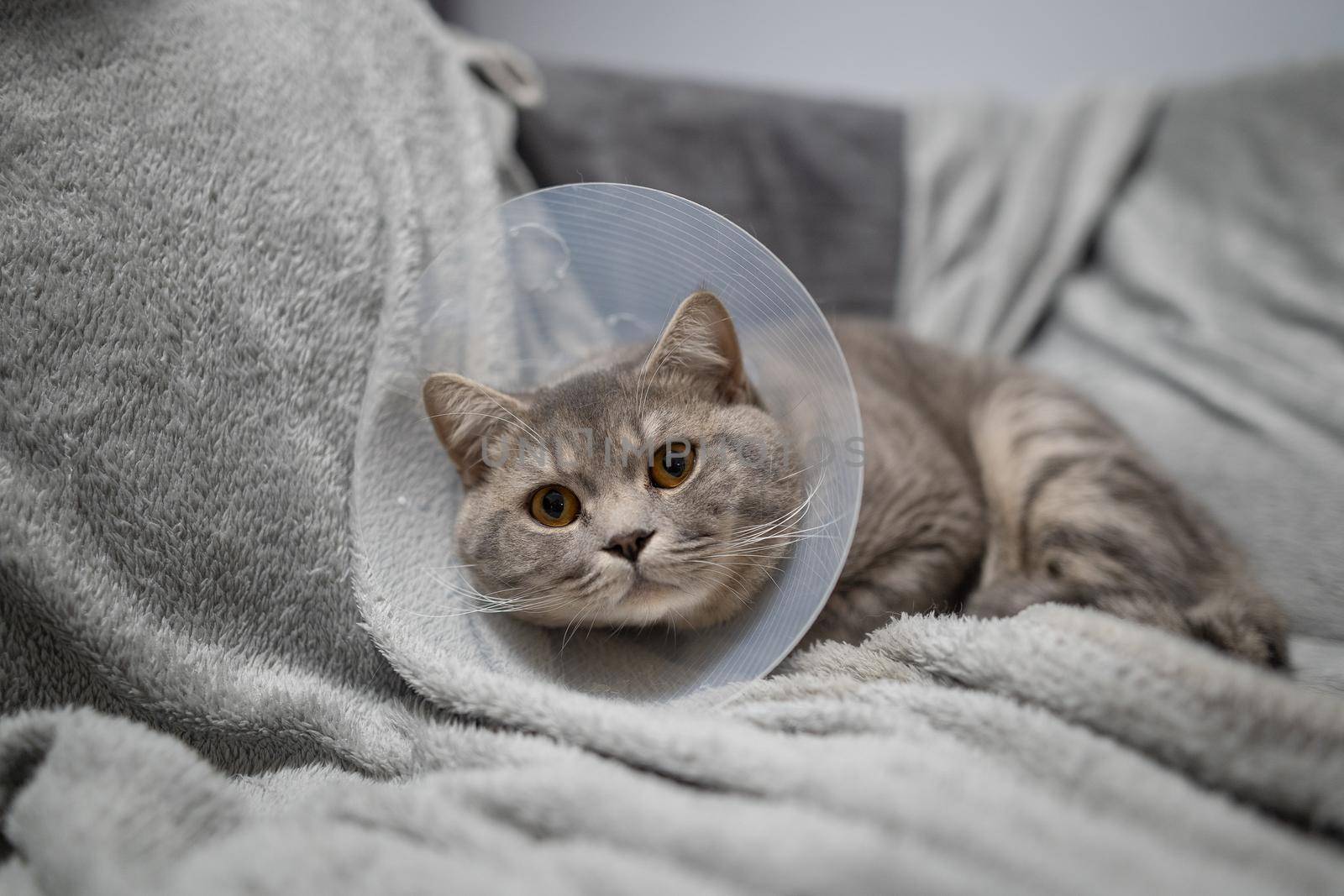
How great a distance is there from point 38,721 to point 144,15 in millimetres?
1132

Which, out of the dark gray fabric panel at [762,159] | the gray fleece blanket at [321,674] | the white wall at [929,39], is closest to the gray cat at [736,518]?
the gray fleece blanket at [321,674]

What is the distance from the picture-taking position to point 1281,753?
0.83m

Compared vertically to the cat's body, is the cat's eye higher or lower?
higher

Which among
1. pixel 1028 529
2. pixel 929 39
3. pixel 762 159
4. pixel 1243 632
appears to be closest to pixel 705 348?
pixel 1028 529

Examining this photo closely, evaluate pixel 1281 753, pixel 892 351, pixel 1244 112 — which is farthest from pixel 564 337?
pixel 1244 112

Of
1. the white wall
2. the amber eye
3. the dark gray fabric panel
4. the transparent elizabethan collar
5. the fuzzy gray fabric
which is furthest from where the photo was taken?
the white wall

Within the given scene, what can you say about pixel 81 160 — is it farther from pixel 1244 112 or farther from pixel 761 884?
pixel 1244 112

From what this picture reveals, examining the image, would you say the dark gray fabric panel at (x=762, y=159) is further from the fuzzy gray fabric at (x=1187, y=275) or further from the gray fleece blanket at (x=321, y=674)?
the gray fleece blanket at (x=321, y=674)

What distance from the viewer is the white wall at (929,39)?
2346 mm

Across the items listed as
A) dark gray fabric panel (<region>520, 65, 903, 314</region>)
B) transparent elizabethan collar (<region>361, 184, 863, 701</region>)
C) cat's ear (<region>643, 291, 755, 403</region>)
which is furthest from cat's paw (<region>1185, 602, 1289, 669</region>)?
dark gray fabric panel (<region>520, 65, 903, 314</region>)

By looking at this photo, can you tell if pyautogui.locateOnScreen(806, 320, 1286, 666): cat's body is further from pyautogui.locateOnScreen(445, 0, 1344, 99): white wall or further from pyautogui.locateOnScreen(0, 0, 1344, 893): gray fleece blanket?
pyautogui.locateOnScreen(445, 0, 1344, 99): white wall

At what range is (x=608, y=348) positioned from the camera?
4.99ft

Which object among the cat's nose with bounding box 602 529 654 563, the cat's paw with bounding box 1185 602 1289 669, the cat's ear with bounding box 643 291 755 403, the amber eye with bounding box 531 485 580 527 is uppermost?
the cat's ear with bounding box 643 291 755 403

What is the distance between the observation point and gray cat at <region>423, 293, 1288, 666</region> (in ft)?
3.87
